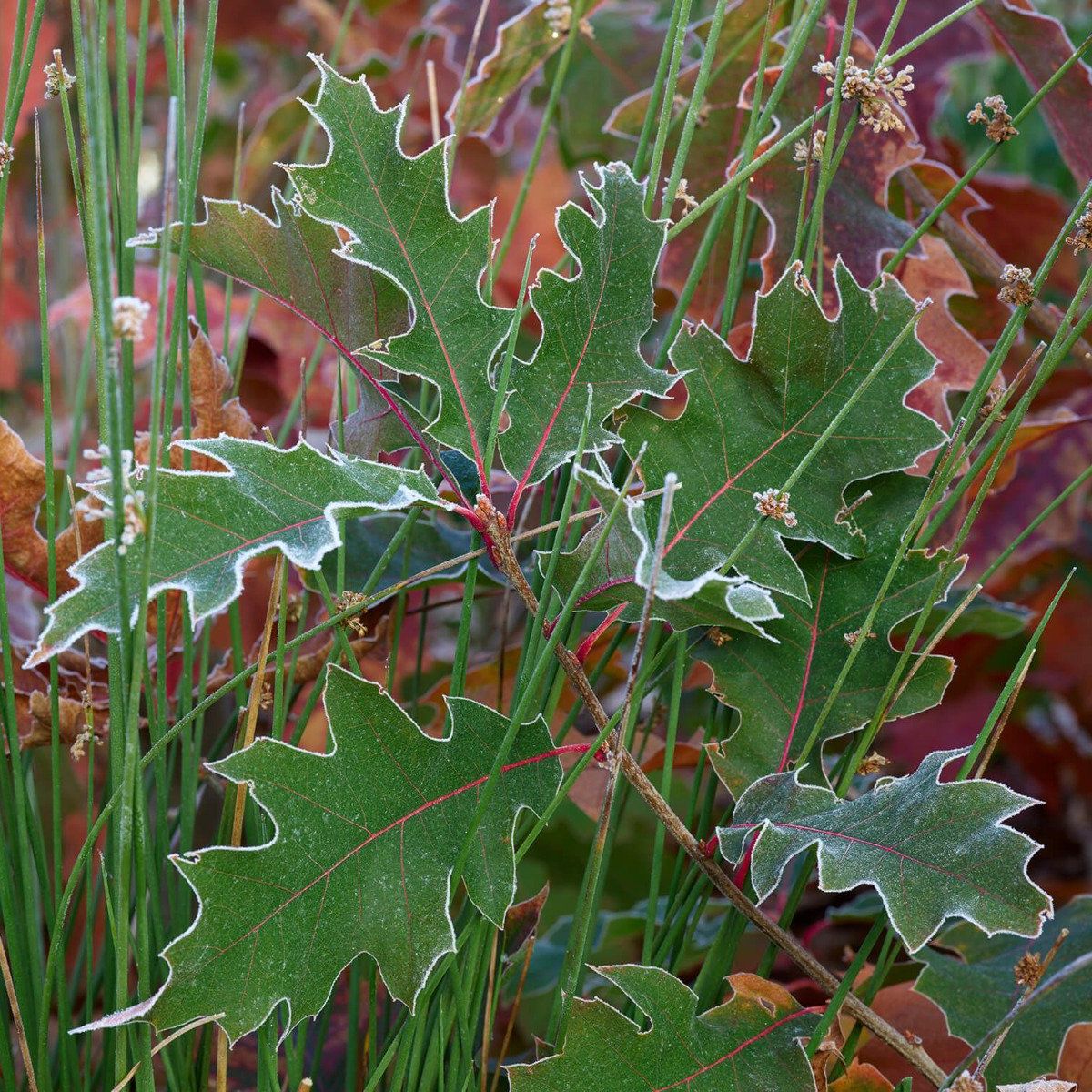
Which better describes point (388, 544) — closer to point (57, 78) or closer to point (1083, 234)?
point (57, 78)

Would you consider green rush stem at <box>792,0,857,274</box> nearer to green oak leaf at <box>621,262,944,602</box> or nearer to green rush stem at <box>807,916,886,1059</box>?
green oak leaf at <box>621,262,944,602</box>

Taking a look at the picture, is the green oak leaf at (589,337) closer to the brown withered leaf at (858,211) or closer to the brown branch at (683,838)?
the brown branch at (683,838)

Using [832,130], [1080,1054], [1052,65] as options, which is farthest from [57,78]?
[1080,1054]

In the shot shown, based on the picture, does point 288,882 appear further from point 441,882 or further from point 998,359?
point 998,359

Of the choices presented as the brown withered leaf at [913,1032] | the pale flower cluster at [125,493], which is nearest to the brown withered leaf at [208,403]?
the pale flower cluster at [125,493]

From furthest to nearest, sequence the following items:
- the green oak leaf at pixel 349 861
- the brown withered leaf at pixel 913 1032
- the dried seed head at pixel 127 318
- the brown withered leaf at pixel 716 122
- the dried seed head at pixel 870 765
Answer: the brown withered leaf at pixel 716 122
the brown withered leaf at pixel 913 1032
the dried seed head at pixel 870 765
the green oak leaf at pixel 349 861
the dried seed head at pixel 127 318

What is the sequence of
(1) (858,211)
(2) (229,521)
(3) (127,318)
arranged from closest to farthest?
(3) (127,318) < (2) (229,521) < (1) (858,211)
